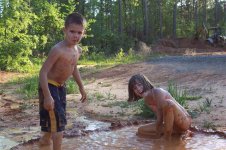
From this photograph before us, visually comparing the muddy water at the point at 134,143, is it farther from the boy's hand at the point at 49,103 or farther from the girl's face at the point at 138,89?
the boy's hand at the point at 49,103

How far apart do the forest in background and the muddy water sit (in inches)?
420

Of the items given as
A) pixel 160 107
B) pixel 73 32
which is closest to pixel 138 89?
pixel 160 107

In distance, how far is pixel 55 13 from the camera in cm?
1791

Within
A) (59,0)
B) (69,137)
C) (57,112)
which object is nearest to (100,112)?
(69,137)

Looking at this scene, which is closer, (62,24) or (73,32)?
(73,32)

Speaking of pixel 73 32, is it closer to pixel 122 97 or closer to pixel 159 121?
pixel 159 121

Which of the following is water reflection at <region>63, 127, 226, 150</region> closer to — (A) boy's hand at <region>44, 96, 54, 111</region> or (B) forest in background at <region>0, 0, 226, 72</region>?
(A) boy's hand at <region>44, 96, 54, 111</region>

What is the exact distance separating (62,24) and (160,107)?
49.4ft

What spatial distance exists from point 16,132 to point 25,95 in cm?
334

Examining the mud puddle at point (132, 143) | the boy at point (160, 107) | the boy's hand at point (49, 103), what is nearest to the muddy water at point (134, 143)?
the mud puddle at point (132, 143)

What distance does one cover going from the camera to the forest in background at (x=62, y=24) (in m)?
14.5

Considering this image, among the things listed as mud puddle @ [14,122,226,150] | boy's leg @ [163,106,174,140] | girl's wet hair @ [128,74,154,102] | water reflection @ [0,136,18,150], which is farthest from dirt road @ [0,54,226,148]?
girl's wet hair @ [128,74,154,102]

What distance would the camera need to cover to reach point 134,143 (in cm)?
414

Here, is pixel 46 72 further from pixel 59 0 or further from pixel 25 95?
pixel 59 0
